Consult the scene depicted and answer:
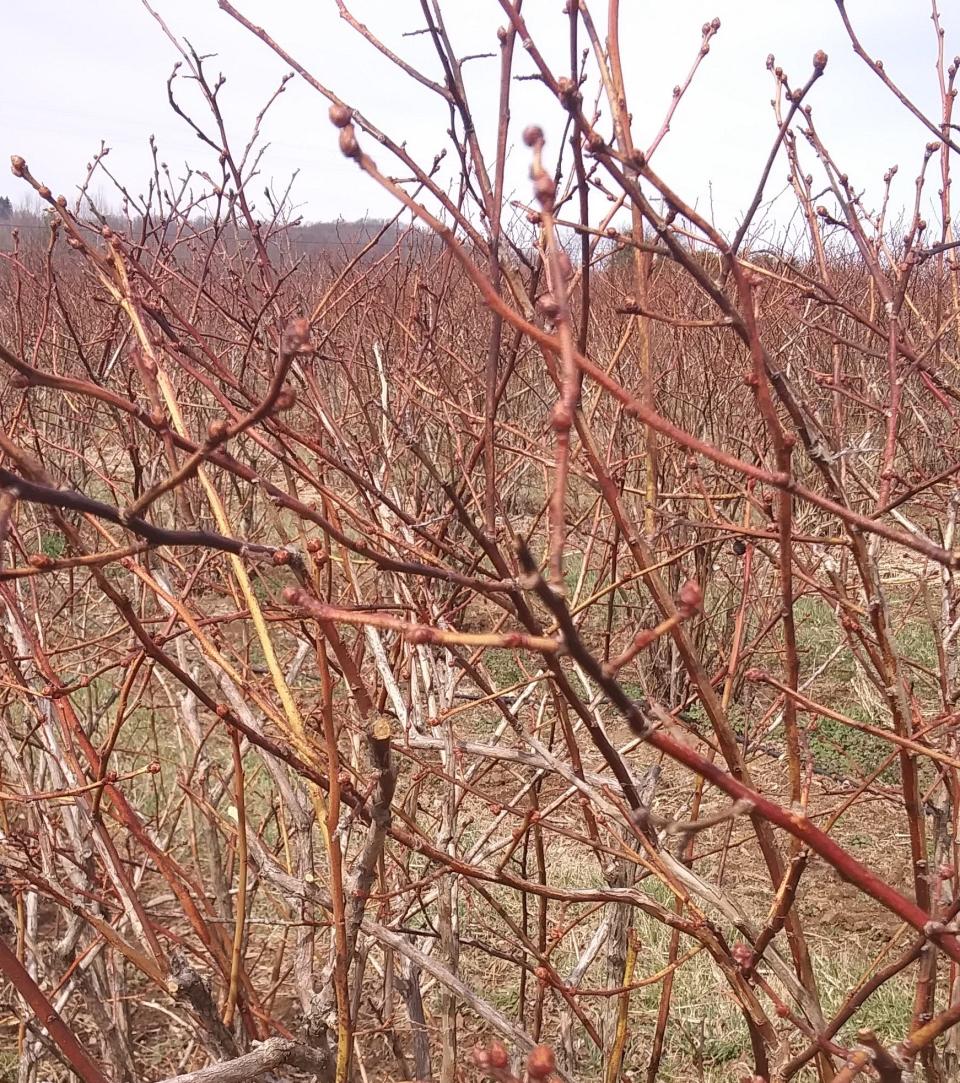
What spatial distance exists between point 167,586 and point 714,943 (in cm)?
98

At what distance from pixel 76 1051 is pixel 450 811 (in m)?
0.71

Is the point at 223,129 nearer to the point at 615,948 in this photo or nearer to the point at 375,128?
the point at 375,128

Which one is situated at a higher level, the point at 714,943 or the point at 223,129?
the point at 223,129

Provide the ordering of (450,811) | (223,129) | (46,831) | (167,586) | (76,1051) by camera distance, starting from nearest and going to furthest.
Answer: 1. (76,1051)
2. (167,586)
3. (450,811)
4. (46,831)
5. (223,129)

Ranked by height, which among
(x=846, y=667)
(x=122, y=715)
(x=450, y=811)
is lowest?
(x=846, y=667)

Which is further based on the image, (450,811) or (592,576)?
(592,576)

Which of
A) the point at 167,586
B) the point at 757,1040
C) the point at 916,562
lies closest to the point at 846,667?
the point at 916,562

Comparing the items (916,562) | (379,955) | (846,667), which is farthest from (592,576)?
(379,955)

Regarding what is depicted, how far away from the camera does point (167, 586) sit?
146 centimetres

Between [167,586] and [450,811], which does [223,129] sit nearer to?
[167,586]

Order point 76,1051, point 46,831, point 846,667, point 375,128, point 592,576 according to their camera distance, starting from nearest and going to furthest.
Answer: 1. point 375,128
2. point 76,1051
3. point 46,831
4. point 846,667
5. point 592,576

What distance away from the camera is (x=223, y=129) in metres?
2.31

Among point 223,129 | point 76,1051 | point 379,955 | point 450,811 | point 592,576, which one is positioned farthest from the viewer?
point 592,576

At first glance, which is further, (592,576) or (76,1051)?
(592,576)
